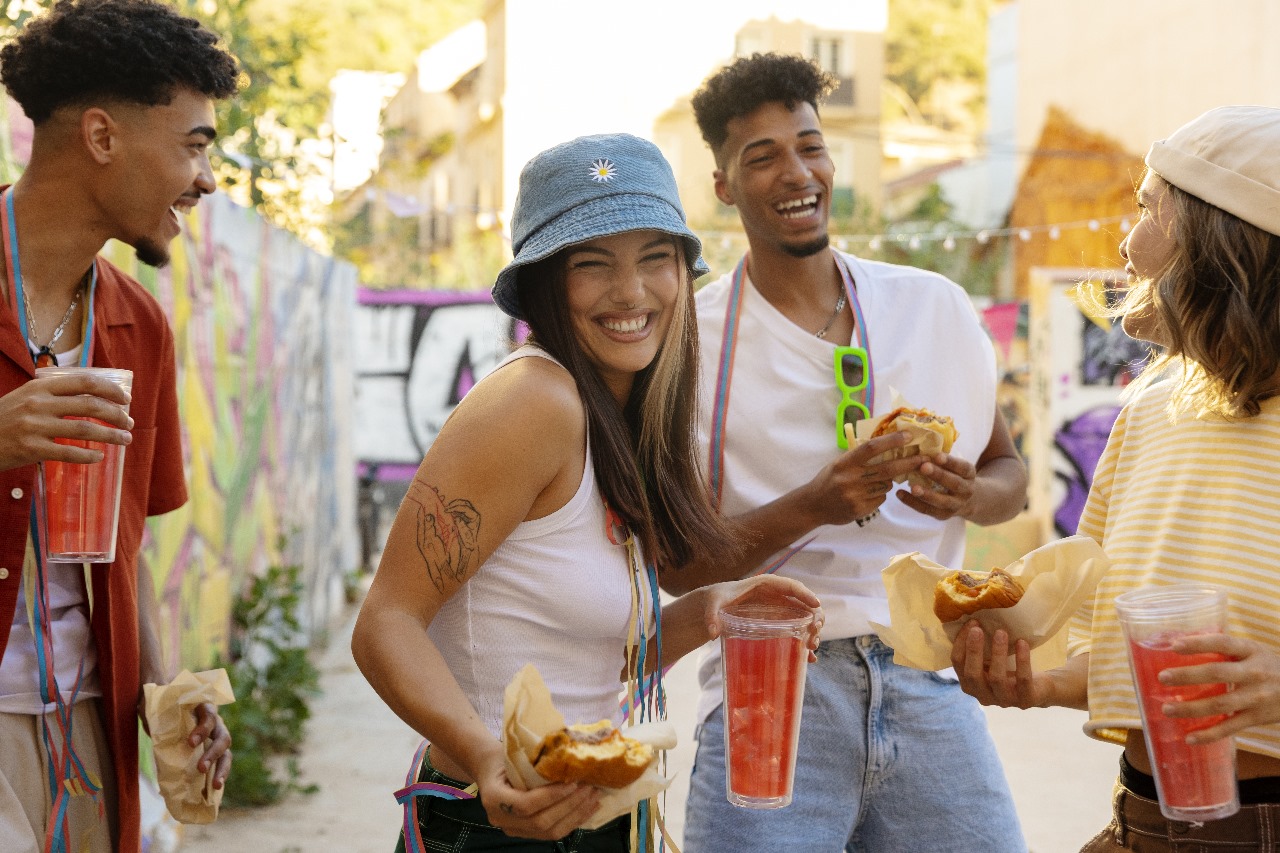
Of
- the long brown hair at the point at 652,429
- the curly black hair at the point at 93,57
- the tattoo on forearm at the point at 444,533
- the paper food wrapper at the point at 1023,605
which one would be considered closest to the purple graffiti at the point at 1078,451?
the long brown hair at the point at 652,429

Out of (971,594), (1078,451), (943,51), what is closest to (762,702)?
(971,594)

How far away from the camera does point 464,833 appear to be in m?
2.35

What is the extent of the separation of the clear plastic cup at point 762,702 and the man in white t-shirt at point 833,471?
0.60 meters

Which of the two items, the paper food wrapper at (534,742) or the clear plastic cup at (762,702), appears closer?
the paper food wrapper at (534,742)

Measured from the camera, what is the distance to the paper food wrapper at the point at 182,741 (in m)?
2.80

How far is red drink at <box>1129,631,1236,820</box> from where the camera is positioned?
6.54ft

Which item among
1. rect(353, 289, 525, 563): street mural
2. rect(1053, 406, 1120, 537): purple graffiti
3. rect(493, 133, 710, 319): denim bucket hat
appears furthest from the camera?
rect(353, 289, 525, 563): street mural

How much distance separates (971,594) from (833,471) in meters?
0.70

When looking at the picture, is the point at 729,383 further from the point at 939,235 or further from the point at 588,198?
the point at 939,235

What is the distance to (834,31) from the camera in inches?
1371

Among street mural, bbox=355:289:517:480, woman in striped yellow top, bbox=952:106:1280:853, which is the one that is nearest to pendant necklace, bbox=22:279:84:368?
woman in striped yellow top, bbox=952:106:1280:853

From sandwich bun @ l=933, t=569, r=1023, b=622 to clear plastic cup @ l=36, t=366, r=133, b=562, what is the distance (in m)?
1.59

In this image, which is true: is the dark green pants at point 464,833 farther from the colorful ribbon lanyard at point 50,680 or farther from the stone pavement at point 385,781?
the stone pavement at point 385,781

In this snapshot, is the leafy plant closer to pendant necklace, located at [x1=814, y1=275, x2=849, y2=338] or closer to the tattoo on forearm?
pendant necklace, located at [x1=814, y1=275, x2=849, y2=338]
